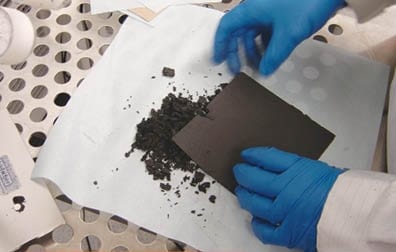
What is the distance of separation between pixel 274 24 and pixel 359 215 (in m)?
0.32

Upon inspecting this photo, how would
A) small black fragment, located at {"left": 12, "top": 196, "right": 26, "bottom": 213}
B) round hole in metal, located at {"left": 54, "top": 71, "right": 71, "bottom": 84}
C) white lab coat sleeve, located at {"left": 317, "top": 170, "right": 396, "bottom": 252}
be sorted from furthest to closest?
round hole in metal, located at {"left": 54, "top": 71, "right": 71, "bottom": 84} < small black fragment, located at {"left": 12, "top": 196, "right": 26, "bottom": 213} < white lab coat sleeve, located at {"left": 317, "top": 170, "right": 396, "bottom": 252}

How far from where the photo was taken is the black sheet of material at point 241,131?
0.69 meters

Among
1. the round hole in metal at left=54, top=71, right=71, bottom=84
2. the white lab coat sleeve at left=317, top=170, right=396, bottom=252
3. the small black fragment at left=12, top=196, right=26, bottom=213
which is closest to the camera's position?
the white lab coat sleeve at left=317, top=170, right=396, bottom=252

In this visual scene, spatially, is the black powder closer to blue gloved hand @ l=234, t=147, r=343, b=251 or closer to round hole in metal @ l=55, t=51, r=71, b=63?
blue gloved hand @ l=234, t=147, r=343, b=251

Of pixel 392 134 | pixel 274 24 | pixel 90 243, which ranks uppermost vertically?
pixel 274 24

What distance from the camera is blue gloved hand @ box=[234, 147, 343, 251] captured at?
625 mm

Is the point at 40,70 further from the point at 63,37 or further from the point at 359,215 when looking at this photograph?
the point at 359,215

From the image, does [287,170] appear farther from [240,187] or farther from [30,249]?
[30,249]

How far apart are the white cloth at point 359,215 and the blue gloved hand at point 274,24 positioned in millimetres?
215

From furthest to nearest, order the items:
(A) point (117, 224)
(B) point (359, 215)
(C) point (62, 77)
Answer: (C) point (62, 77)
(A) point (117, 224)
(B) point (359, 215)

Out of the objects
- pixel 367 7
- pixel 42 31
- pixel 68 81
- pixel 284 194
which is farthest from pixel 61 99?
pixel 367 7

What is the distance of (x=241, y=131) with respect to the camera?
71cm

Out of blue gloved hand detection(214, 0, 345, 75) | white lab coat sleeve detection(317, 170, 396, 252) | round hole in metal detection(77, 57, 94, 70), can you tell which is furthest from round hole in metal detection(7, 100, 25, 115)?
white lab coat sleeve detection(317, 170, 396, 252)

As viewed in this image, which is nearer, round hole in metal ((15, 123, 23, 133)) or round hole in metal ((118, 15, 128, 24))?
round hole in metal ((15, 123, 23, 133))
